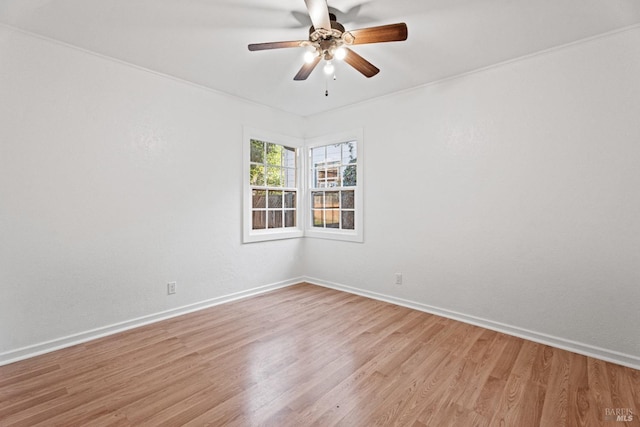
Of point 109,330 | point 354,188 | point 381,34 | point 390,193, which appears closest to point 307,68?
point 381,34

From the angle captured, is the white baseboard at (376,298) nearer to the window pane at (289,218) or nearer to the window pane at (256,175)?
the window pane at (289,218)

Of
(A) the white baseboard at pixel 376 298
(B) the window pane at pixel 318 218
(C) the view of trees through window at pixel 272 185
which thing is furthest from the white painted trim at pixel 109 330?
(B) the window pane at pixel 318 218

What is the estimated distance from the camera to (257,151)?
4148 millimetres

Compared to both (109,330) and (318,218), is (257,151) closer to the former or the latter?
(318,218)

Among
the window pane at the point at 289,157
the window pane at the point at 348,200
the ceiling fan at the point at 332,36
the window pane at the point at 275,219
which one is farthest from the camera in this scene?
the window pane at the point at 289,157

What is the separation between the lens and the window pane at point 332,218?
4398 mm

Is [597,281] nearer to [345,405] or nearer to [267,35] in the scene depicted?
[345,405]

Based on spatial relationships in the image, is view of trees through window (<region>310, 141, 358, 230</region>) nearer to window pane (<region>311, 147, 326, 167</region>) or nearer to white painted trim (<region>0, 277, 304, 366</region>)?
window pane (<region>311, 147, 326, 167</region>)

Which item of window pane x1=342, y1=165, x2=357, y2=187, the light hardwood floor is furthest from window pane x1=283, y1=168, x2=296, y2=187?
the light hardwood floor

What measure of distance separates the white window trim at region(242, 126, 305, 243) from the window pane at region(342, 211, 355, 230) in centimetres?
73

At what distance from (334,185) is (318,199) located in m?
0.38

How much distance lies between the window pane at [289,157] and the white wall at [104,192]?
33.5 inches

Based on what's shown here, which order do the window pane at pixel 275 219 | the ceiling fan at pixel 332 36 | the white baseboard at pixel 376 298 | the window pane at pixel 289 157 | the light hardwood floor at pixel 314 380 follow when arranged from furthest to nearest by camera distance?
the window pane at pixel 289 157, the window pane at pixel 275 219, the white baseboard at pixel 376 298, the ceiling fan at pixel 332 36, the light hardwood floor at pixel 314 380

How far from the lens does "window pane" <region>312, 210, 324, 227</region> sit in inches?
181
